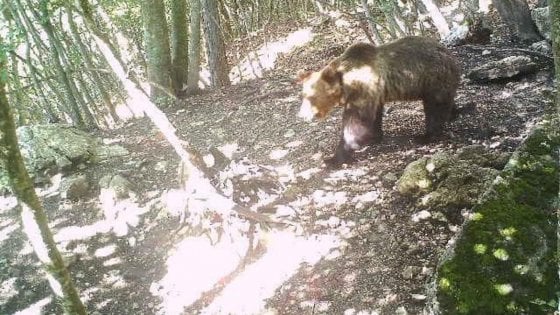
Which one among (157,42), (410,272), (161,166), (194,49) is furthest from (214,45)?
(410,272)

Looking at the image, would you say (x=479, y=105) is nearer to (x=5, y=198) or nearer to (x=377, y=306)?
(x=377, y=306)

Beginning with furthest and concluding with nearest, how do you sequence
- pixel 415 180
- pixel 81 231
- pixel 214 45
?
pixel 214 45 < pixel 81 231 < pixel 415 180

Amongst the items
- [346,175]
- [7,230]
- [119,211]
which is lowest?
[346,175]

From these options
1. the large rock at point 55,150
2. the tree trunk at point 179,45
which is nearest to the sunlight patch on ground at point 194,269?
the large rock at point 55,150

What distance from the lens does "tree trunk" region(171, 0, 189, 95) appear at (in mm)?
9953

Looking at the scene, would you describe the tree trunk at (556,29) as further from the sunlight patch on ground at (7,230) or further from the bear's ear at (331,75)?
the sunlight patch on ground at (7,230)

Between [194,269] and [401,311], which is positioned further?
[194,269]

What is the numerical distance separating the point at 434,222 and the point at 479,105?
2698mm

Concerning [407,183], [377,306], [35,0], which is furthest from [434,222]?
[35,0]

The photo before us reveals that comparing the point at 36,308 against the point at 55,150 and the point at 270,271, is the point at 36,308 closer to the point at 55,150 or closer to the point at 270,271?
the point at 270,271

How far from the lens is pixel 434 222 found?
450 cm

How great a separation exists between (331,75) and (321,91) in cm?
23

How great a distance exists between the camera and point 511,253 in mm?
3279

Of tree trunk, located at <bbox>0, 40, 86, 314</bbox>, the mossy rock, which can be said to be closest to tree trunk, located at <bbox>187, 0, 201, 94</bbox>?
tree trunk, located at <bbox>0, 40, 86, 314</bbox>
